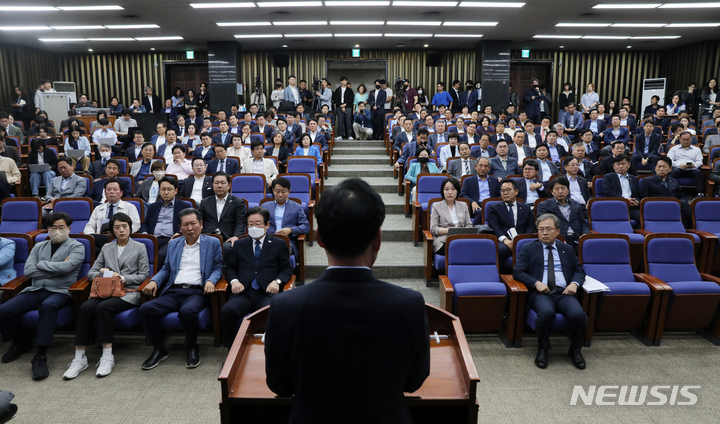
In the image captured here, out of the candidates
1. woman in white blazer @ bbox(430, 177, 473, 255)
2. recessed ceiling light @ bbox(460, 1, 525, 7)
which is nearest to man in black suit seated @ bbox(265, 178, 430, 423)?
woman in white blazer @ bbox(430, 177, 473, 255)

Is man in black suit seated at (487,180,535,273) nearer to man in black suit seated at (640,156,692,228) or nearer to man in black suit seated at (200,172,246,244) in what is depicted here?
man in black suit seated at (640,156,692,228)

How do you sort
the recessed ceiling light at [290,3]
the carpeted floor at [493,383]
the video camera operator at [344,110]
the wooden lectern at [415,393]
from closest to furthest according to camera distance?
the wooden lectern at [415,393] < the carpeted floor at [493,383] < the recessed ceiling light at [290,3] < the video camera operator at [344,110]

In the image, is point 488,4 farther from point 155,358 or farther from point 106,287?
point 155,358

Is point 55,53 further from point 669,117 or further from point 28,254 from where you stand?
point 669,117

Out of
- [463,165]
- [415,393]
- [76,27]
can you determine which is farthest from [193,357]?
[76,27]

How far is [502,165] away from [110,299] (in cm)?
445

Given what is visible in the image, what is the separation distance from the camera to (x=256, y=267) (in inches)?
135

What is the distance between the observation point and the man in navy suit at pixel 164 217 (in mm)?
4352

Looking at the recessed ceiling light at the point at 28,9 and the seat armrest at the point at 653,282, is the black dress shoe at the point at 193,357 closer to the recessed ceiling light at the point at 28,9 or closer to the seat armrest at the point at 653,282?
the seat armrest at the point at 653,282

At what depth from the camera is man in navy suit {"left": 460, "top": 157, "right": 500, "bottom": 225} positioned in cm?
507

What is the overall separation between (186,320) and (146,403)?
0.59m

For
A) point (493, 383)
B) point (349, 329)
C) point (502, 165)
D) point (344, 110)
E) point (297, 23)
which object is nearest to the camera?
point (349, 329)

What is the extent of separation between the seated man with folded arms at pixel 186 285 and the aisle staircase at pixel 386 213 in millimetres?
1246

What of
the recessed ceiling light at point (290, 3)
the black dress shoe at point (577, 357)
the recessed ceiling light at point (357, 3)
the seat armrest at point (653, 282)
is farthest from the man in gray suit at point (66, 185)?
the seat armrest at point (653, 282)
